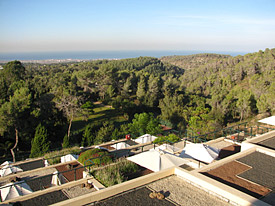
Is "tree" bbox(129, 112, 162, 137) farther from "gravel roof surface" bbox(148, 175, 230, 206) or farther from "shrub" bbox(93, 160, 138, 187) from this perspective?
"gravel roof surface" bbox(148, 175, 230, 206)

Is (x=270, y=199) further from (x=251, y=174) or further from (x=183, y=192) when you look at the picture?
(x=183, y=192)

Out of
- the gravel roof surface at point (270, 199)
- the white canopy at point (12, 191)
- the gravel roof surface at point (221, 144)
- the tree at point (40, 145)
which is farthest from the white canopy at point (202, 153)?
the tree at point (40, 145)

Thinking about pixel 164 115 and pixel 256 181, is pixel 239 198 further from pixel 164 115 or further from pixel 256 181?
pixel 164 115

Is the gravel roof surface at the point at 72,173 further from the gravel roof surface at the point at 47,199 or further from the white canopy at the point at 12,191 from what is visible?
the gravel roof surface at the point at 47,199

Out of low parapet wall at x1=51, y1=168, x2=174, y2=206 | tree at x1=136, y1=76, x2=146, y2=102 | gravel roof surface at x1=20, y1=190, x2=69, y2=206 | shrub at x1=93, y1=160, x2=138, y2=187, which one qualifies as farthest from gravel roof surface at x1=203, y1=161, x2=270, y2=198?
tree at x1=136, y1=76, x2=146, y2=102

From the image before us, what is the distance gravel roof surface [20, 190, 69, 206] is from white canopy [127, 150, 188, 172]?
10.9 feet

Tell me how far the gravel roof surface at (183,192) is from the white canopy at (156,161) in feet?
5.43

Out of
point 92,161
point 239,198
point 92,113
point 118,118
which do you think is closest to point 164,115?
point 118,118

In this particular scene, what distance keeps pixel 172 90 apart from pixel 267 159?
136 feet

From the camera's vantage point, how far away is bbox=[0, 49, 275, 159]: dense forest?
25.9 meters

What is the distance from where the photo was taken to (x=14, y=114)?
2467 centimetres

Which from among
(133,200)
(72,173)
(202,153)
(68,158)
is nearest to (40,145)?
(68,158)

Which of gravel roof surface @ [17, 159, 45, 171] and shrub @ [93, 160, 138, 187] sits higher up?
shrub @ [93, 160, 138, 187]

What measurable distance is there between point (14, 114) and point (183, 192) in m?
23.0
